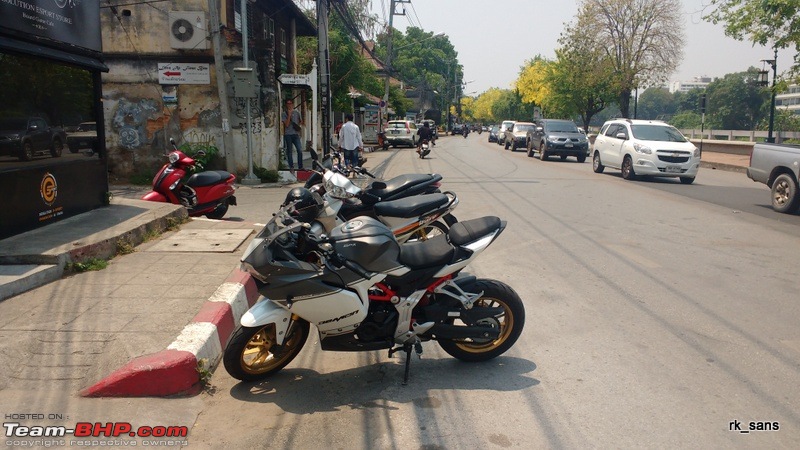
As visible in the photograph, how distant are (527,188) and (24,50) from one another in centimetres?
1099

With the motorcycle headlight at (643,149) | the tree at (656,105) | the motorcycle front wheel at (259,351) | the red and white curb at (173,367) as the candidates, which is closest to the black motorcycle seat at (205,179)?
the red and white curb at (173,367)

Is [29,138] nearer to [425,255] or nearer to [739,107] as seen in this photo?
[425,255]

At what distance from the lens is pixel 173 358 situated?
4219 mm

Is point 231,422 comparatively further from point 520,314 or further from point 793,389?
point 793,389

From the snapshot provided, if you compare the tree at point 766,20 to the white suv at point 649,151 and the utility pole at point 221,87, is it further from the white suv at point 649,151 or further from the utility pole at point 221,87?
the utility pole at point 221,87

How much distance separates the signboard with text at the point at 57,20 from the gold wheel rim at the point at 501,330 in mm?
→ 5581

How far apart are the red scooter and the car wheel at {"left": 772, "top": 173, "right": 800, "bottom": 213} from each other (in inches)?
401

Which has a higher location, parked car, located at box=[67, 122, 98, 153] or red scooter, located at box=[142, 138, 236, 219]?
parked car, located at box=[67, 122, 98, 153]

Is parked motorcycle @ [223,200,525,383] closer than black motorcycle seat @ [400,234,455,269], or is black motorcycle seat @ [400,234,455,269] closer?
parked motorcycle @ [223,200,525,383]

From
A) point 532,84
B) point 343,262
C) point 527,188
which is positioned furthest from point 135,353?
point 532,84

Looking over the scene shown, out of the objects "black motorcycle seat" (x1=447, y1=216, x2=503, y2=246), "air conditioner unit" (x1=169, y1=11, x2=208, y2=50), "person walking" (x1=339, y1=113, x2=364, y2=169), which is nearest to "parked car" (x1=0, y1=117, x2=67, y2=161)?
"black motorcycle seat" (x1=447, y1=216, x2=503, y2=246)

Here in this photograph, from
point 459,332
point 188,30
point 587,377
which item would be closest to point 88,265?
point 459,332

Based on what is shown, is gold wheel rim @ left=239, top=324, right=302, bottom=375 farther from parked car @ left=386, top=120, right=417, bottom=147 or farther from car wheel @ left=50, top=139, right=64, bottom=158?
parked car @ left=386, top=120, right=417, bottom=147

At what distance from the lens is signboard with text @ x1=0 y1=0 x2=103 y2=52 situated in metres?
→ 6.50
